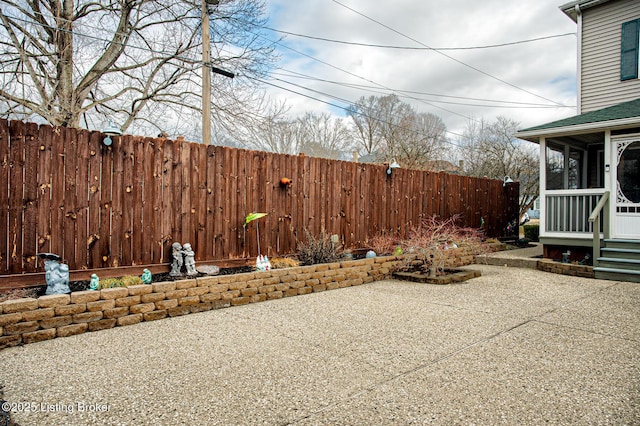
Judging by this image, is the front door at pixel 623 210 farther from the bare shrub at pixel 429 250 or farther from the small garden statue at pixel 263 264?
the small garden statue at pixel 263 264

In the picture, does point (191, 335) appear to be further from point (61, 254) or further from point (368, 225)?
point (368, 225)

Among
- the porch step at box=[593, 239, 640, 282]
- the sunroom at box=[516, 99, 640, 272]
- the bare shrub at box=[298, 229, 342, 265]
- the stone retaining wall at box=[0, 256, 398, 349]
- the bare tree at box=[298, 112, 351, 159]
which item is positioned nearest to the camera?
the stone retaining wall at box=[0, 256, 398, 349]

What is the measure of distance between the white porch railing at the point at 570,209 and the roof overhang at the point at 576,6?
5716 millimetres

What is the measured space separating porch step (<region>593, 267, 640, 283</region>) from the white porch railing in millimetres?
1294

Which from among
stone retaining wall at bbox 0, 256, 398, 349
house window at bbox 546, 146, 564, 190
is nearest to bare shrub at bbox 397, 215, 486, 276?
stone retaining wall at bbox 0, 256, 398, 349

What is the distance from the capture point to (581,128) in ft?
27.5

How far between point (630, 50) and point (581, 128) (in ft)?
12.1

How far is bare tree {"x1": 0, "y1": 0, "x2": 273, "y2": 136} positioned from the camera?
356 inches

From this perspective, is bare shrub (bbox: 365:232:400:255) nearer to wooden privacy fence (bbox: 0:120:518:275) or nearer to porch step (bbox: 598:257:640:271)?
wooden privacy fence (bbox: 0:120:518:275)

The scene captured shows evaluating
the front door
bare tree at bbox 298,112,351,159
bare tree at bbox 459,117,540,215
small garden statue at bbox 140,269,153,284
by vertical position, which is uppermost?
bare tree at bbox 298,112,351,159

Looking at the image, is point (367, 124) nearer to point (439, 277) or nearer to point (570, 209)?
point (570, 209)

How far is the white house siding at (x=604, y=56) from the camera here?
10211 millimetres

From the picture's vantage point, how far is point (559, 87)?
20.9 metres

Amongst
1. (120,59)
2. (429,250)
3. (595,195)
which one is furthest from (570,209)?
(120,59)
